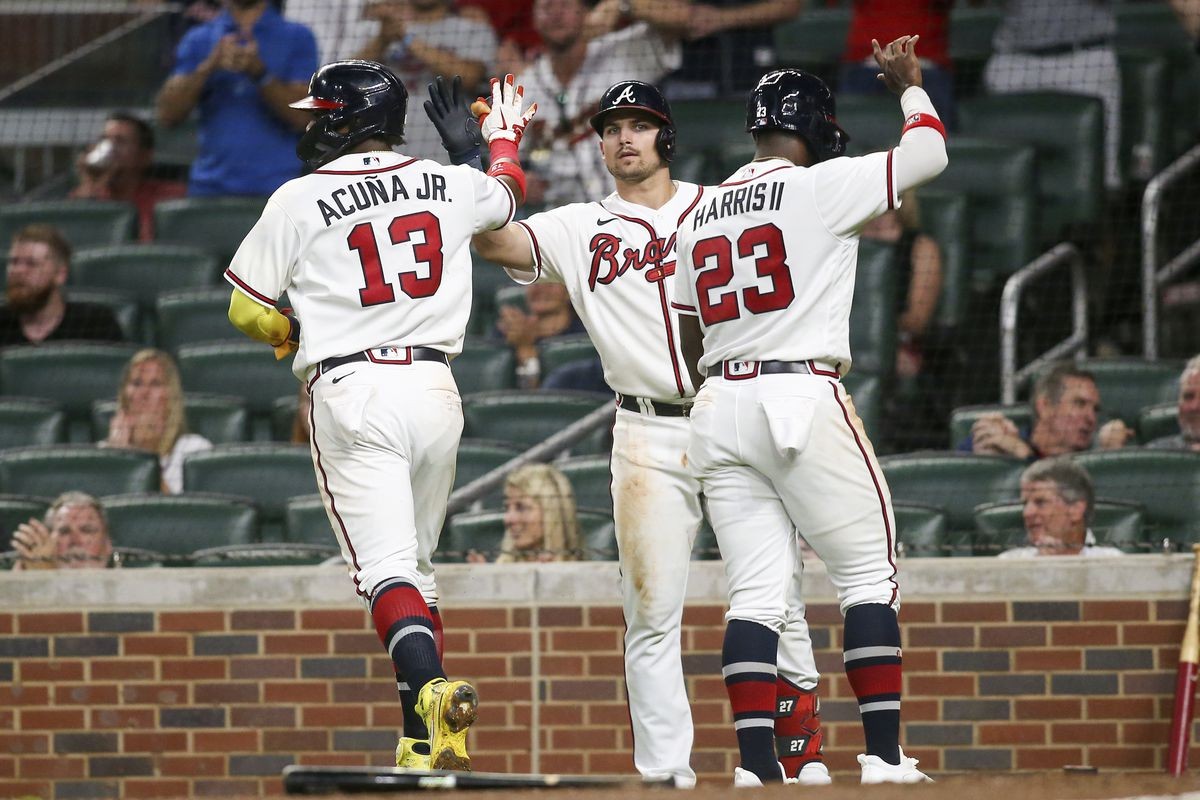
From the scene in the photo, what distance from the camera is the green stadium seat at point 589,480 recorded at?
629 centimetres

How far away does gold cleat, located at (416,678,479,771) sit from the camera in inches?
159

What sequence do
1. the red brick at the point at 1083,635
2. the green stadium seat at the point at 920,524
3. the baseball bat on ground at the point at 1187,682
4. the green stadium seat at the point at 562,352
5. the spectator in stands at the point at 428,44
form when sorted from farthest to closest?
the spectator in stands at the point at 428,44 < the green stadium seat at the point at 562,352 < the green stadium seat at the point at 920,524 < the red brick at the point at 1083,635 < the baseball bat on ground at the point at 1187,682

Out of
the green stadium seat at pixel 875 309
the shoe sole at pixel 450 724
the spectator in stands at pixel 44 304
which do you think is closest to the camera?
the shoe sole at pixel 450 724

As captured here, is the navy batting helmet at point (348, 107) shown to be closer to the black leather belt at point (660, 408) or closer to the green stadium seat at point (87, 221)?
the black leather belt at point (660, 408)

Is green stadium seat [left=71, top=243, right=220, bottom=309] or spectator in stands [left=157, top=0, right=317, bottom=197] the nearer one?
green stadium seat [left=71, top=243, right=220, bottom=309]

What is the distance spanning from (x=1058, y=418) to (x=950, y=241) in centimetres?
138

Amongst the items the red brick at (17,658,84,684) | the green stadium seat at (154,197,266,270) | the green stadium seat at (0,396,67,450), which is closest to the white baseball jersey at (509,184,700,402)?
the red brick at (17,658,84,684)

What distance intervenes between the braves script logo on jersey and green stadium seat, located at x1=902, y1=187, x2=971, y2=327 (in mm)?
2771

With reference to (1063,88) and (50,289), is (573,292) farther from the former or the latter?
(1063,88)

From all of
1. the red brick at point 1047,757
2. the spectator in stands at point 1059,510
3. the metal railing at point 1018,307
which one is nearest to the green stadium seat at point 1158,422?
the metal railing at point 1018,307

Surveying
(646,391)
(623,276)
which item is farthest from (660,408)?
(623,276)

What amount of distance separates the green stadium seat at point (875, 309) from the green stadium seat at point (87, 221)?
352 centimetres

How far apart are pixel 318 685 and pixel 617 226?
1.93 m

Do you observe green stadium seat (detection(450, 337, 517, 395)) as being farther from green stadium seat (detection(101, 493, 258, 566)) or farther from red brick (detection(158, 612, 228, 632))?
red brick (detection(158, 612, 228, 632))
